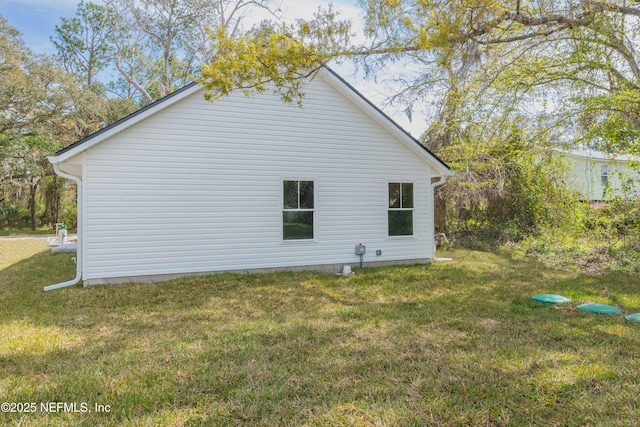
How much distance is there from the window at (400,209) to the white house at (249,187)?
1.3 inches

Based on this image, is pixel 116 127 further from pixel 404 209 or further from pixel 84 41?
pixel 84 41

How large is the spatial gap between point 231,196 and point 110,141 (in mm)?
2503

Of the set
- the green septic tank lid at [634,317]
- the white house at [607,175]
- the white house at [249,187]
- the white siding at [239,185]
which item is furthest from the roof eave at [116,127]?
Answer: the white house at [607,175]

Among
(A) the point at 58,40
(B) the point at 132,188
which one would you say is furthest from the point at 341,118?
(A) the point at 58,40

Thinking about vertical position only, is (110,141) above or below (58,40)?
below

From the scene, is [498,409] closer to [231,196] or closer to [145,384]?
[145,384]

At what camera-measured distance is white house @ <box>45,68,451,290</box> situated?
6.93 metres

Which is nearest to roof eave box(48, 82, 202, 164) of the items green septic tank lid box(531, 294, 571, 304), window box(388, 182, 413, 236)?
window box(388, 182, 413, 236)

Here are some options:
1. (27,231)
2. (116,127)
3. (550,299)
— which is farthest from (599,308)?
(27,231)

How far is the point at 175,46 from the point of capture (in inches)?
840

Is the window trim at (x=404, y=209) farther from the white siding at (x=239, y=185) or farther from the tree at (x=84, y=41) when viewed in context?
the tree at (x=84, y=41)

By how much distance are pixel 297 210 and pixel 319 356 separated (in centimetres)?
495

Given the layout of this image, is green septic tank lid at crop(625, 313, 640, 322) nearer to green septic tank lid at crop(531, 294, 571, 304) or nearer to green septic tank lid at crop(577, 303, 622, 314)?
green septic tank lid at crop(577, 303, 622, 314)

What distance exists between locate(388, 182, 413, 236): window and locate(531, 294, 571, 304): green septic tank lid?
3.86 meters
